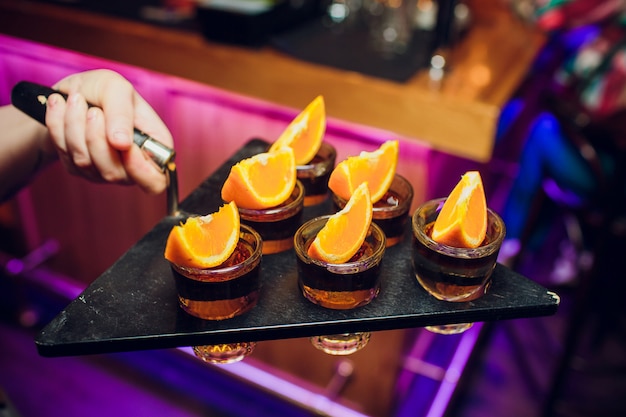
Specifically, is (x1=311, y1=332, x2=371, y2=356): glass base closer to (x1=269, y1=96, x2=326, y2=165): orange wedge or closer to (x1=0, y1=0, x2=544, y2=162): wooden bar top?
(x1=269, y1=96, x2=326, y2=165): orange wedge

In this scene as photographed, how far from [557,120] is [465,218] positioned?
4.68 feet

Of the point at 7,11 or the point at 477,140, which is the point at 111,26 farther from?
the point at 477,140

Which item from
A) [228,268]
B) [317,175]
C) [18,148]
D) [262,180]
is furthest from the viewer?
[18,148]

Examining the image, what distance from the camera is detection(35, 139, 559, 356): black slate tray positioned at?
2.81 feet

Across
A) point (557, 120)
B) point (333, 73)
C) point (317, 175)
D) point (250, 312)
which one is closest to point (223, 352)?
point (250, 312)

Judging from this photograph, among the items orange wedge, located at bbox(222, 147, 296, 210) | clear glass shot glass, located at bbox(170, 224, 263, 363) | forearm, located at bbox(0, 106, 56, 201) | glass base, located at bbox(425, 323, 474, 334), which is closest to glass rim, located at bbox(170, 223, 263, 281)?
clear glass shot glass, located at bbox(170, 224, 263, 363)

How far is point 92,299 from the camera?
2.99 feet

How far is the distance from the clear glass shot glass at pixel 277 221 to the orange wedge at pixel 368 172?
3.0 inches

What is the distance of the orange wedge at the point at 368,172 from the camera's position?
40.1 inches

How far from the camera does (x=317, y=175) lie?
114 cm

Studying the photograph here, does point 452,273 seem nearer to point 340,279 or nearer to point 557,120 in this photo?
point 340,279

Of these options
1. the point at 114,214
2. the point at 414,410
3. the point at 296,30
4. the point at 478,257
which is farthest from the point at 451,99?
the point at 114,214

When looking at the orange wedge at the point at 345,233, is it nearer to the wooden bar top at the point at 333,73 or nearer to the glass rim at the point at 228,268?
the glass rim at the point at 228,268

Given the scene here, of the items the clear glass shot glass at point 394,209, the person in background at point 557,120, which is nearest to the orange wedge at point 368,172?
the clear glass shot glass at point 394,209
